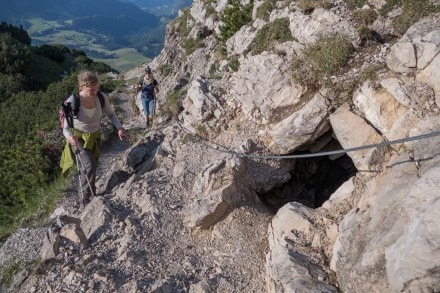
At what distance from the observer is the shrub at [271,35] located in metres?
11.1

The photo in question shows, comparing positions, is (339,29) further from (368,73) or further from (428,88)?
(428,88)

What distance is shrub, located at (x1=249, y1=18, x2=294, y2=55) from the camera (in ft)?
36.4

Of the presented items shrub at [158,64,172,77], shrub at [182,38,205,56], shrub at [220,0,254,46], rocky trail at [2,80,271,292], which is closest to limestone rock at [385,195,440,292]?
rocky trail at [2,80,271,292]

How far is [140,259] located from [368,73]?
237 inches

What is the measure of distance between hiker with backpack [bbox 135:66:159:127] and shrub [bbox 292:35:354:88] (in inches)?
256

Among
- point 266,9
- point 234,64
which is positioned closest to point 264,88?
point 234,64

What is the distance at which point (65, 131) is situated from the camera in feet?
25.9

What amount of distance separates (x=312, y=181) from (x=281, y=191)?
117 cm

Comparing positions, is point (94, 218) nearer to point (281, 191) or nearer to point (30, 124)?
point (281, 191)

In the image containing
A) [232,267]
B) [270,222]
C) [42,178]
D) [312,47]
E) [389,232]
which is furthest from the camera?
[42,178]

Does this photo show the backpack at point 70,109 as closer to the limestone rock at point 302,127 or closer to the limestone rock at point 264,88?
the limestone rock at point 264,88

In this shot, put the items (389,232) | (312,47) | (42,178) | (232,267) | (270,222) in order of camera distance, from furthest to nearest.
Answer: (42,178) → (312,47) → (270,222) → (232,267) → (389,232)

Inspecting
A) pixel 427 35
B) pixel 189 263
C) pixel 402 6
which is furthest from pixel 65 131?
pixel 402 6

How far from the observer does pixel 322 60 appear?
902cm
